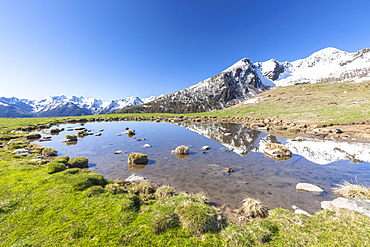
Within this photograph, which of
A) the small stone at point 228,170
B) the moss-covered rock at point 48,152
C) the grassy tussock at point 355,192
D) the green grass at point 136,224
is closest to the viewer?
the green grass at point 136,224

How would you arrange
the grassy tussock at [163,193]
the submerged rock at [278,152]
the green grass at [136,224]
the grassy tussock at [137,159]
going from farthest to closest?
1. the submerged rock at [278,152]
2. the grassy tussock at [137,159]
3. the grassy tussock at [163,193]
4. the green grass at [136,224]

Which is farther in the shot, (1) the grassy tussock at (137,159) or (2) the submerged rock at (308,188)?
(1) the grassy tussock at (137,159)

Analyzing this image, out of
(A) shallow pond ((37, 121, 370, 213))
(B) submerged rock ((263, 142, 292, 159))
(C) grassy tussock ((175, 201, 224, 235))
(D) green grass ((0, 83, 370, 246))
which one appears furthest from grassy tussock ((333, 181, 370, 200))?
(C) grassy tussock ((175, 201, 224, 235))

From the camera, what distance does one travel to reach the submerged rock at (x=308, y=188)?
505 inches

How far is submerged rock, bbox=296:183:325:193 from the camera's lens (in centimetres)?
1284

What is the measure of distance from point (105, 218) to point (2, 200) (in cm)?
628

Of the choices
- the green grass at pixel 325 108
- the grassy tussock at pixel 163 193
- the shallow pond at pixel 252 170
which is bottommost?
the shallow pond at pixel 252 170

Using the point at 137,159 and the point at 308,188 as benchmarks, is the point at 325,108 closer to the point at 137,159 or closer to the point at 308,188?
the point at 308,188

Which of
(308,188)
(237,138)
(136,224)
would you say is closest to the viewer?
(136,224)

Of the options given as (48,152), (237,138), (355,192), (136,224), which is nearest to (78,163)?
(48,152)

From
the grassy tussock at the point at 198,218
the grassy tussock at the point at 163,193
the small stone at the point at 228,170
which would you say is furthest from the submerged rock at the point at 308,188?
the grassy tussock at the point at 163,193

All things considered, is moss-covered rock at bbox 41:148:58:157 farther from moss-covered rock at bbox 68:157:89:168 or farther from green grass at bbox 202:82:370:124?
green grass at bbox 202:82:370:124

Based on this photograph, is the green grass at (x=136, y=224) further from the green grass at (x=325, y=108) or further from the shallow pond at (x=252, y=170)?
the green grass at (x=325, y=108)

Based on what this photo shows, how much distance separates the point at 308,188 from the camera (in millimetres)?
13164
